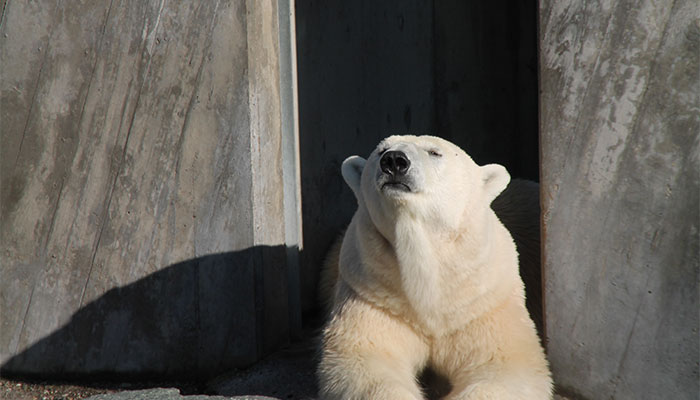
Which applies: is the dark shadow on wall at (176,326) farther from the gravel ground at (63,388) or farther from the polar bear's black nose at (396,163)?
the polar bear's black nose at (396,163)

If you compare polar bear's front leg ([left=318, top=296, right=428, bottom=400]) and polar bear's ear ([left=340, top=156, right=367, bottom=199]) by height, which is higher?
polar bear's ear ([left=340, top=156, right=367, bottom=199])

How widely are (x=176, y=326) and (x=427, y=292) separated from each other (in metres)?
1.45

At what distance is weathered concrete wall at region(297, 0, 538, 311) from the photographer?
494cm

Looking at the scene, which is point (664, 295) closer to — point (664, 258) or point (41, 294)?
point (664, 258)

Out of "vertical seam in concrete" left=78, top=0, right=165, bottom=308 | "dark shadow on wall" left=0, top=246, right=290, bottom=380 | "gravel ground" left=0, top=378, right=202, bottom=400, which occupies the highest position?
"vertical seam in concrete" left=78, top=0, right=165, bottom=308

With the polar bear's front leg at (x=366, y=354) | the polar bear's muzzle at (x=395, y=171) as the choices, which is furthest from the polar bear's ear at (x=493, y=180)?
the polar bear's front leg at (x=366, y=354)

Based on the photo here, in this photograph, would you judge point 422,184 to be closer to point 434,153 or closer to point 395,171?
point 395,171

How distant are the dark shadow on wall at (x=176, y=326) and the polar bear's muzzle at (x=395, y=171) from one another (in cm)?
114

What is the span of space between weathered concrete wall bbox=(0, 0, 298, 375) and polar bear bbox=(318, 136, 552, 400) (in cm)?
76

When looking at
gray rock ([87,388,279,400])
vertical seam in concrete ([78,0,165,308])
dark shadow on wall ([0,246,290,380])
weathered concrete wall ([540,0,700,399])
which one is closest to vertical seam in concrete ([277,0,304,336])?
dark shadow on wall ([0,246,290,380])

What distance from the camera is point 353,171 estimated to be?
10.8ft


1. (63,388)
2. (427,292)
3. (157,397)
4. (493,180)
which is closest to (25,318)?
(63,388)

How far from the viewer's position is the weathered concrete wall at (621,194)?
9.35 feet

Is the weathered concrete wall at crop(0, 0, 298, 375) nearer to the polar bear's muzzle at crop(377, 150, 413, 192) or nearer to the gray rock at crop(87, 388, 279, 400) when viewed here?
the gray rock at crop(87, 388, 279, 400)
